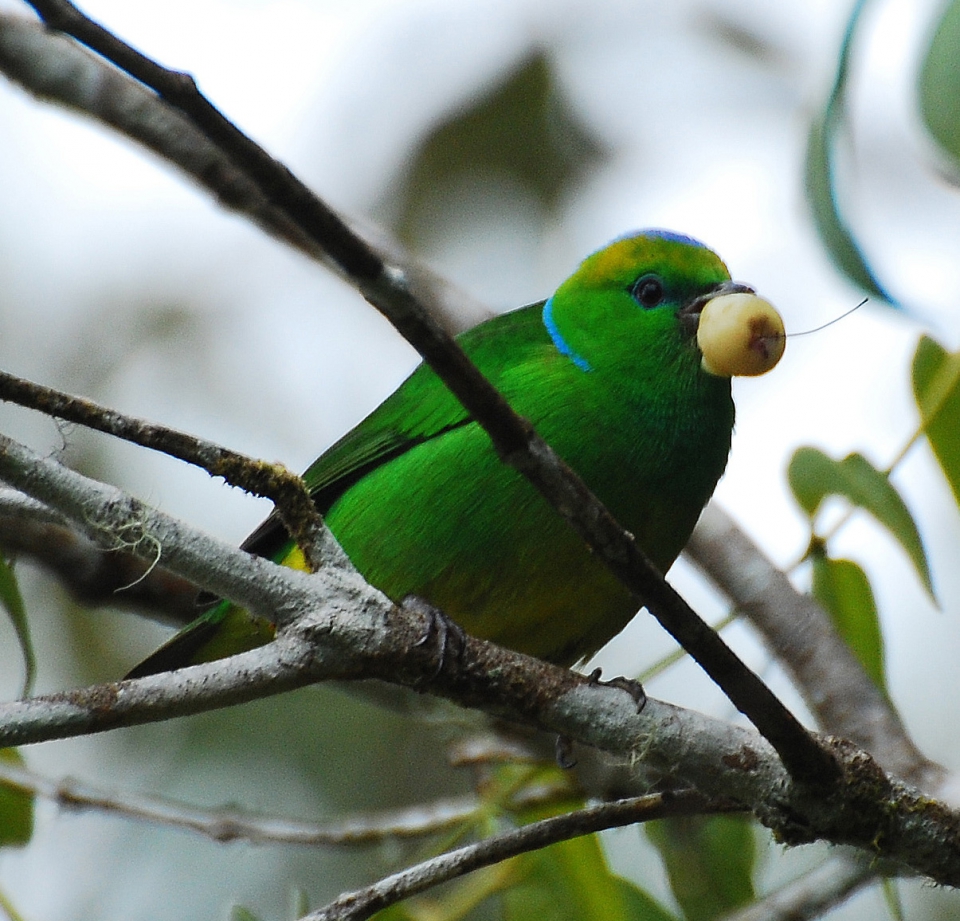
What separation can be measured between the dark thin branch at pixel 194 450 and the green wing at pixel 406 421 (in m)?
1.17

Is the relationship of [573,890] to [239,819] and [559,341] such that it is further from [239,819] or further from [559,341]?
[559,341]

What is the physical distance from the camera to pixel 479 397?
4.93ft

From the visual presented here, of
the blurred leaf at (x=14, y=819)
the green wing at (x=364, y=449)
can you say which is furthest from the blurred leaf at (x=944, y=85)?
the blurred leaf at (x=14, y=819)

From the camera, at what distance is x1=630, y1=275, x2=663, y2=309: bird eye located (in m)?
3.18

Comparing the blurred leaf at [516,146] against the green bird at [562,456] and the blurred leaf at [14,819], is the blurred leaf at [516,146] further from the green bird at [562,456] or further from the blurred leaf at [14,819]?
the blurred leaf at [14,819]

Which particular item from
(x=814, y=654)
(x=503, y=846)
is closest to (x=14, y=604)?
(x=503, y=846)

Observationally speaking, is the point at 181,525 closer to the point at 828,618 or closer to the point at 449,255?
the point at 828,618

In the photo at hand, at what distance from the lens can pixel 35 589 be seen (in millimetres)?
5957

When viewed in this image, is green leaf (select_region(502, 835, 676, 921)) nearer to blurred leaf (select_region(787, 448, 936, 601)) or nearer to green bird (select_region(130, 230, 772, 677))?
green bird (select_region(130, 230, 772, 677))

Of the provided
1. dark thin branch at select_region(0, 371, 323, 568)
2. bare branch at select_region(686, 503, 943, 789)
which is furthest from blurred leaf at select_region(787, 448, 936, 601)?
dark thin branch at select_region(0, 371, 323, 568)

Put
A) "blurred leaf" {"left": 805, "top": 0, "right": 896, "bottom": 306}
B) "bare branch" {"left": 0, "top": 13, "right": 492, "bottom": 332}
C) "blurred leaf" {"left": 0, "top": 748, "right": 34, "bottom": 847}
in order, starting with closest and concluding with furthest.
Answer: "blurred leaf" {"left": 805, "top": 0, "right": 896, "bottom": 306} → "blurred leaf" {"left": 0, "top": 748, "right": 34, "bottom": 847} → "bare branch" {"left": 0, "top": 13, "right": 492, "bottom": 332}

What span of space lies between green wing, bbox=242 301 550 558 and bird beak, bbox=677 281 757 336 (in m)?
0.34

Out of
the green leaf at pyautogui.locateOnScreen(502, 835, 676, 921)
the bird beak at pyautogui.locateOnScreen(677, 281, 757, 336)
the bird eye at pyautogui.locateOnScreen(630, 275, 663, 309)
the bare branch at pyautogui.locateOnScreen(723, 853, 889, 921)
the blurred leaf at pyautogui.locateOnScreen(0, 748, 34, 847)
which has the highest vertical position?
the bird eye at pyautogui.locateOnScreen(630, 275, 663, 309)

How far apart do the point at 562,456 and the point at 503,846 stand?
1.01 m
